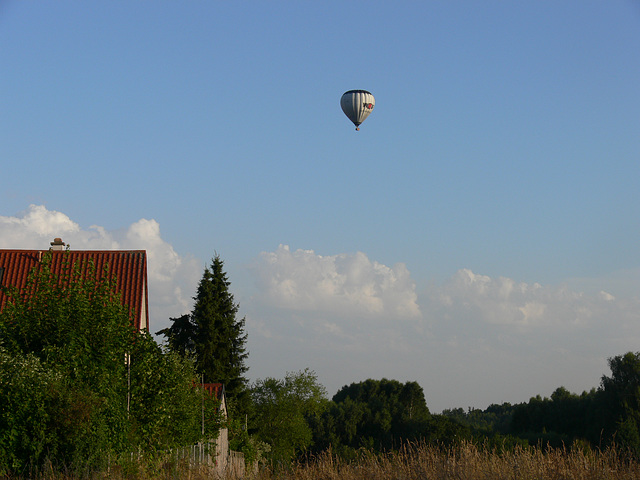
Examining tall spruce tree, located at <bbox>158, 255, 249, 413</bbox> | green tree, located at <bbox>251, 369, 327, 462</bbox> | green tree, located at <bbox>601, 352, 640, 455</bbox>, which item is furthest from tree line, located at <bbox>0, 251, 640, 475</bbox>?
green tree, located at <bbox>601, 352, 640, 455</bbox>

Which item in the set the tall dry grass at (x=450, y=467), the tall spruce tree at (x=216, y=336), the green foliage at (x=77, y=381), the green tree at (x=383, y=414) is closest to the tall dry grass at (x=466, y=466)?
the tall dry grass at (x=450, y=467)

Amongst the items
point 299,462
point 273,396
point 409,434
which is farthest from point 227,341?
point 409,434

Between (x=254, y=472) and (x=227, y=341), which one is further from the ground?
(x=227, y=341)

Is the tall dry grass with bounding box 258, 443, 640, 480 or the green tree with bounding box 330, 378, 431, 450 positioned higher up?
the green tree with bounding box 330, 378, 431, 450

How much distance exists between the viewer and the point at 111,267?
108 ft

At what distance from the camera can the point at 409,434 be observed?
123 meters

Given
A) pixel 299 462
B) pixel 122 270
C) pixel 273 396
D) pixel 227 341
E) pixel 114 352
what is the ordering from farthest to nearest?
pixel 273 396 < pixel 227 341 < pixel 122 270 < pixel 114 352 < pixel 299 462

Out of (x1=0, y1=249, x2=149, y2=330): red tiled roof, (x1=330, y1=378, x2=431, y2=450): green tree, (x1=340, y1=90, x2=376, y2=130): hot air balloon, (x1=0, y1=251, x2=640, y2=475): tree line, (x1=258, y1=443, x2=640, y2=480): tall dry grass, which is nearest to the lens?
(x1=258, y1=443, x2=640, y2=480): tall dry grass

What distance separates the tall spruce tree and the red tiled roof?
1817 cm

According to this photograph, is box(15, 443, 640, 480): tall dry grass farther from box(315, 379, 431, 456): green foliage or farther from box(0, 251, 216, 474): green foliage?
box(315, 379, 431, 456): green foliage

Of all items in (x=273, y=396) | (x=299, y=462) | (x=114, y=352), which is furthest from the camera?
(x=273, y=396)

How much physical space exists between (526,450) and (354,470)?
126 inches

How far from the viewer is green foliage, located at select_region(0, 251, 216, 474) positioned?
55.4 feet

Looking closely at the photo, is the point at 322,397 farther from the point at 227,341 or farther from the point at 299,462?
the point at 299,462
